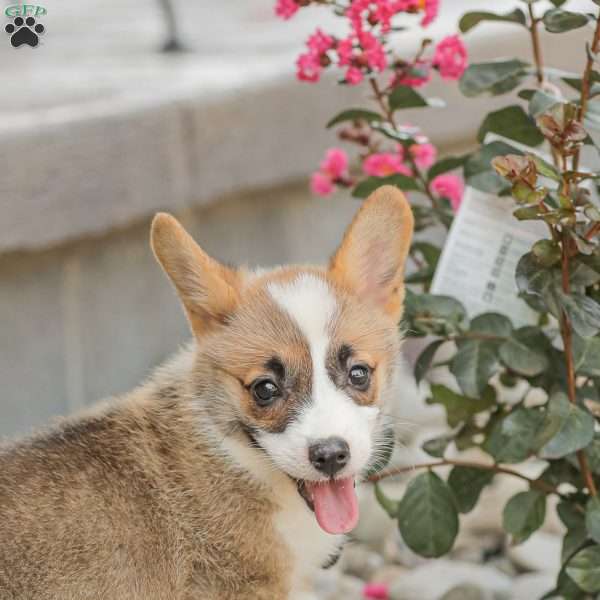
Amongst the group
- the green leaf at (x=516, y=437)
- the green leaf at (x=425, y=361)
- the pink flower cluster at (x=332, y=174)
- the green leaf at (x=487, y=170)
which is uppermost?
the green leaf at (x=487, y=170)

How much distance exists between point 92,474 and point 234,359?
1.17ft

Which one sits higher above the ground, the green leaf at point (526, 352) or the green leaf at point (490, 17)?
the green leaf at point (490, 17)

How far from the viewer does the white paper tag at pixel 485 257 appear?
2545mm

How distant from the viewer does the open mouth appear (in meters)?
2.15

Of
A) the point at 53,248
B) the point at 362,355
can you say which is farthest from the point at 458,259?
the point at 53,248

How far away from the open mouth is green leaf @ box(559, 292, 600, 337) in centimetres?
53

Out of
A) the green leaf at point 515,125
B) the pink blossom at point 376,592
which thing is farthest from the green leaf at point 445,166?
the pink blossom at point 376,592

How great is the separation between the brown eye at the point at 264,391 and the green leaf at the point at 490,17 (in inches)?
38.5

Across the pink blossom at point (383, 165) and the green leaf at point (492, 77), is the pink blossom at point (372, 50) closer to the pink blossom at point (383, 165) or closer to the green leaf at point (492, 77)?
the green leaf at point (492, 77)

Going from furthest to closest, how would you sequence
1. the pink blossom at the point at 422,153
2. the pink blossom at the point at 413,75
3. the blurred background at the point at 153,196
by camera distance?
the blurred background at the point at 153,196
the pink blossom at the point at 422,153
the pink blossom at the point at 413,75

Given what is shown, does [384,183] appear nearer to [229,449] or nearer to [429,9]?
[429,9]

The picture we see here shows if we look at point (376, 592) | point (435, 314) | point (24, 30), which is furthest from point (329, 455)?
point (24, 30)

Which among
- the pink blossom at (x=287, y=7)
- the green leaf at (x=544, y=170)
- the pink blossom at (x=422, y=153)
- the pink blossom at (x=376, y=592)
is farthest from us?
A: the pink blossom at (x=376, y=592)

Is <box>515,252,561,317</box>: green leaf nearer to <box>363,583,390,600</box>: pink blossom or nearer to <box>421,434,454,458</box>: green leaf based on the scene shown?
<box>421,434,454,458</box>: green leaf
